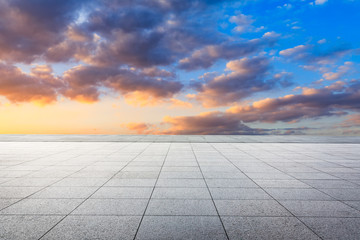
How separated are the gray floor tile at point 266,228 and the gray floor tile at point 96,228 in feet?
5.80

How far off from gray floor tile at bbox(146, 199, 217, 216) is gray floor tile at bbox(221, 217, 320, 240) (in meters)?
0.56

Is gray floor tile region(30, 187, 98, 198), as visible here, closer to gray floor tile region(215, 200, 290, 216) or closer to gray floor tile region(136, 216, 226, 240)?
gray floor tile region(136, 216, 226, 240)

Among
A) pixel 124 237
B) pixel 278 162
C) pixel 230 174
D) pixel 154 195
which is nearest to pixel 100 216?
pixel 124 237

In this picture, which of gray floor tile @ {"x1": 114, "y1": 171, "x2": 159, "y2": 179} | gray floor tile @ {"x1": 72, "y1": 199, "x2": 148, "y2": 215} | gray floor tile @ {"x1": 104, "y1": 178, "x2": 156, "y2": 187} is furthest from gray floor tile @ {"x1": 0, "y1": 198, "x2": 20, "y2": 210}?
gray floor tile @ {"x1": 114, "y1": 171, "x2": 159, "y2": 179}

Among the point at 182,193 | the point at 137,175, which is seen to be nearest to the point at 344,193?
the point at 182,193

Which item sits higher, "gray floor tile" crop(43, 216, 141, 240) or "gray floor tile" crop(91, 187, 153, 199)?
"gray floor tile" crop(91, 187, 153, 199)

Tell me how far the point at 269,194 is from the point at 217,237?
283cm

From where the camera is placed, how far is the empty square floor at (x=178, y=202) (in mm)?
3965

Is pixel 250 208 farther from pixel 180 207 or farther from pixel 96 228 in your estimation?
pixel 96 228

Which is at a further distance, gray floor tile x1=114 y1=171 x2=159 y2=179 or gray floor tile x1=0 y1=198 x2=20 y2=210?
gray floor tile x1=114 y1=171 x2=159 y2=179

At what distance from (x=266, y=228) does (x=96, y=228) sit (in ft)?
10.0

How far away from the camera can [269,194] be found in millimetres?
5961

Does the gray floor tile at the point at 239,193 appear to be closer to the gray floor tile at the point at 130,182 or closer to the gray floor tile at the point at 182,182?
the gray floor tile at the point at 182,182

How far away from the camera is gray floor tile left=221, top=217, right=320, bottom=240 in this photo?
3795mm
